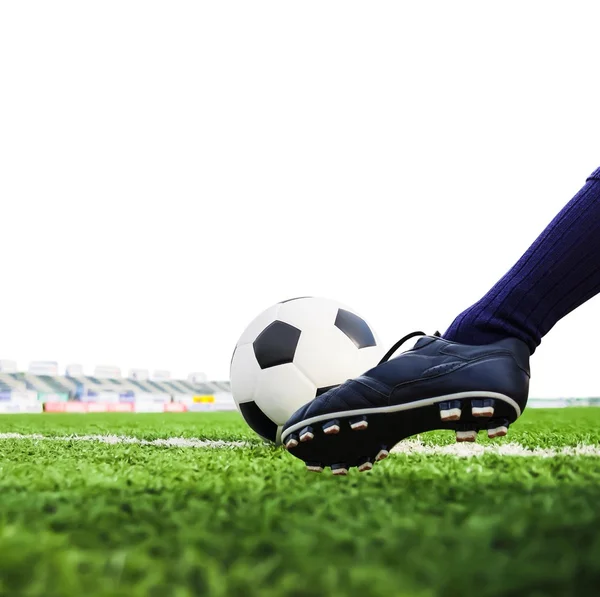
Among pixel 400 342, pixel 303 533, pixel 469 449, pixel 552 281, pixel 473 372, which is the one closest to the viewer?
pixel 303 533

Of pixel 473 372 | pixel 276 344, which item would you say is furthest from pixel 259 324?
pixel 473 372

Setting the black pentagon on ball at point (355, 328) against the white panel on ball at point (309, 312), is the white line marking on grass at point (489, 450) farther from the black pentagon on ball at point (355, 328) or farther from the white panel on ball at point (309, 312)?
the white panel on ball at point (309, 312)

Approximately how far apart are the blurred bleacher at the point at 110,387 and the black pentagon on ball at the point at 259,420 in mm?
23670

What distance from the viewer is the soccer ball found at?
121 inches

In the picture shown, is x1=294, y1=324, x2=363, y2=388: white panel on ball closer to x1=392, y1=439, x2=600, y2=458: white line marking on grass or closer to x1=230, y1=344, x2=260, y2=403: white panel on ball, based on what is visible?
x1=230, y1=344, x2=260, y2=403: white panel on ball

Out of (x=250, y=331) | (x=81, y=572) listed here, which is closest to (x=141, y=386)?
(x=250, y=331)

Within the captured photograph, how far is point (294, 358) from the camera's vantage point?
123 inches

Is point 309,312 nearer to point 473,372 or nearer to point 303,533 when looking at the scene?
point 473,372

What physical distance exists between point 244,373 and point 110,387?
33.4m

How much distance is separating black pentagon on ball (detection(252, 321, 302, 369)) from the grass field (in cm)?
127

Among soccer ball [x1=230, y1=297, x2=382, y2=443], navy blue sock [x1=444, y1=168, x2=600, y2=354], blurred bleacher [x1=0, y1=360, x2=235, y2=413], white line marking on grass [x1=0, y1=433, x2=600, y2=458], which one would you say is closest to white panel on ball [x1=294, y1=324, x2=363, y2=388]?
soccer ball [x1=230, y1=297, x2=382, y2=443]

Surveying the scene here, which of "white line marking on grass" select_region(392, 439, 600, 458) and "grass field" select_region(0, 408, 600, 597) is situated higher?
"grass field" select_region(0, 408, 600, 597)

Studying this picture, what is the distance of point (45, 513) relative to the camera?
4.02ft

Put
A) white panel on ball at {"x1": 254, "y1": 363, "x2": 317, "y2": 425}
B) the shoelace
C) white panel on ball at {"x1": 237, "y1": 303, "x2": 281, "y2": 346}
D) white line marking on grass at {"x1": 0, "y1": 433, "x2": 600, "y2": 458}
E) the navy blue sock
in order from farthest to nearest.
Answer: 1. white panel on ball at {"x1": 237, "y1": 303, "x2": 281, "y2": 346}
2. white panel on ball at {"x1": 254, "y1": 363, "x2": 317, "y2": 425}
3. white line marking on grass at {"x1": 0, "y1": 433, "x2": 600, "y2": 458}
4. the shoelace
5. the navy blue sock
